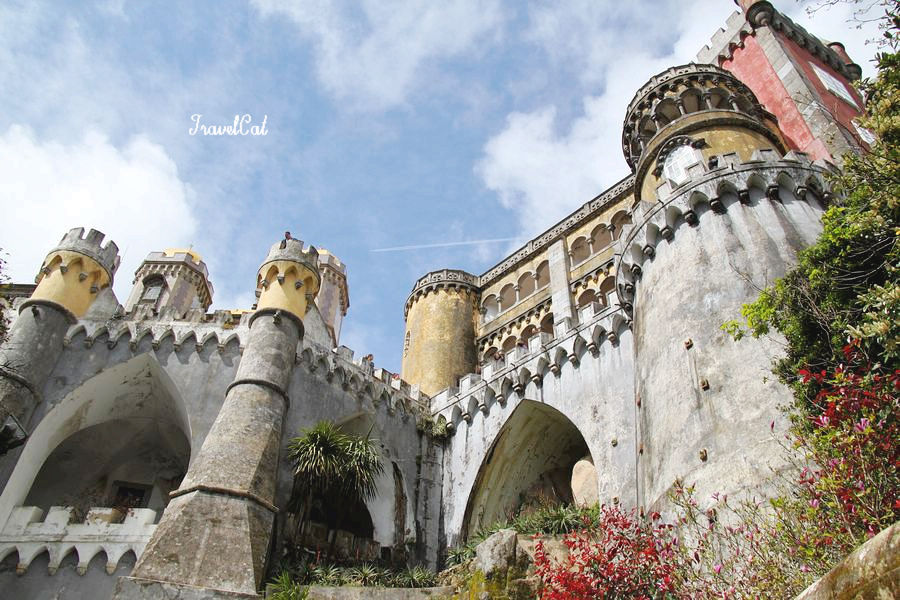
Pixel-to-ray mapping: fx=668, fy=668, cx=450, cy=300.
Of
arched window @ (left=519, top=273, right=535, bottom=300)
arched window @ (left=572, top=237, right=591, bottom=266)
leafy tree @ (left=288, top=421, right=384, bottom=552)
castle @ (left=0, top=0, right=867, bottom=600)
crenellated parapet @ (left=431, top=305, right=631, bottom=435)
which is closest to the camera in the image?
castle @ (left=0, top=0, right=867, bottom=600)

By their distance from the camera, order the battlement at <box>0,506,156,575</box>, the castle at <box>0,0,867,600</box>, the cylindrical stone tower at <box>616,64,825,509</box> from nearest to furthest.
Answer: the cylindrical stone tower at <box>616,64,825,509</box> → the castle at <box>0,0,867,600</box> → the battlement at <box>0,506,156,575</box>

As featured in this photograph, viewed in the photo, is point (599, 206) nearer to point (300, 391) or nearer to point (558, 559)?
point (300, 391)

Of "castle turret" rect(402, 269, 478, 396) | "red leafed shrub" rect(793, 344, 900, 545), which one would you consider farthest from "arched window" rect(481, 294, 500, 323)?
"red leafed shrub" rect(793, 344, 900, 545)

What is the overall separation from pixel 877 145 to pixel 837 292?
7.34ft

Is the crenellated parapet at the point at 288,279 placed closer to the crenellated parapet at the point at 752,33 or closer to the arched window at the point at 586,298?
the arched window at the point at 586,298

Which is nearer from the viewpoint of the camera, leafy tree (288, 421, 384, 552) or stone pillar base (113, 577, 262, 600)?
stone pillar base (113, 577, 262, 600)

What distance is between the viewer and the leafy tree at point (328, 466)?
1672 cm

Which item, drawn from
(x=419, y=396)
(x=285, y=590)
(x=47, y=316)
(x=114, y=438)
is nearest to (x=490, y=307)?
(x=419, y=396)

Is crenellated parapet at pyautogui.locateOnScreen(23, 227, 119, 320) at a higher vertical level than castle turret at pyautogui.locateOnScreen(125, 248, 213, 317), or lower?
lower

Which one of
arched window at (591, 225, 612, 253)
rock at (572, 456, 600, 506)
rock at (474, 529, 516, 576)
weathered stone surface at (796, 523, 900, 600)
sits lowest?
weathered stone surface at (796, 523, 900, 600)

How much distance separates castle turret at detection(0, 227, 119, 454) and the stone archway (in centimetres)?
91

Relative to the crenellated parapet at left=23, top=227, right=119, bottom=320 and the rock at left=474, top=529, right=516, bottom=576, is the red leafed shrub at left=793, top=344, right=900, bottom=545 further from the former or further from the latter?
the crenellated parapet at left=23, top=227, right=119, bottom=320

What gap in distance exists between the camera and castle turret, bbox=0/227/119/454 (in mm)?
16609

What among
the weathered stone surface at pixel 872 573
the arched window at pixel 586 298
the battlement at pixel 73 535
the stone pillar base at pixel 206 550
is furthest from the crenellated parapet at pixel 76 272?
the weathered stone surface at pixel 872 573
